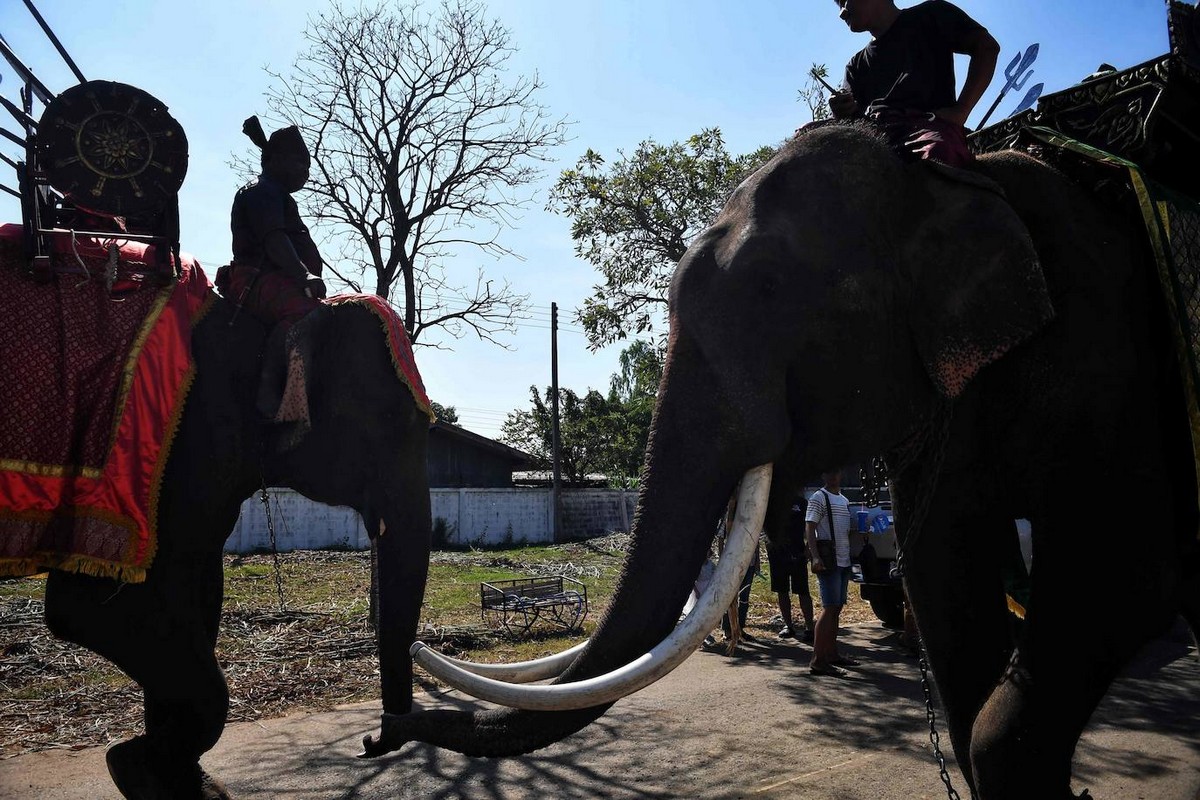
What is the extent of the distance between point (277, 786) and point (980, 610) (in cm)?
338

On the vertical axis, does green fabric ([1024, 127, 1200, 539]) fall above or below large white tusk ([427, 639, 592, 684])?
above

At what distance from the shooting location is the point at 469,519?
24.8 m

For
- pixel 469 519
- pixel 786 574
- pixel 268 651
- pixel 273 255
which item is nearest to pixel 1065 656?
pixel 273 255

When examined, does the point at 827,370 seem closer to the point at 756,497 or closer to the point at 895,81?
the point at 756,497

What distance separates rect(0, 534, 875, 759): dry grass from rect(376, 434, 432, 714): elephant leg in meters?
2.66

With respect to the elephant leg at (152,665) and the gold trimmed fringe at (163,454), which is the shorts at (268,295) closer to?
the gold trimmed fringe at (163,454)

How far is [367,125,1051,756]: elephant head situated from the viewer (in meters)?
1.96

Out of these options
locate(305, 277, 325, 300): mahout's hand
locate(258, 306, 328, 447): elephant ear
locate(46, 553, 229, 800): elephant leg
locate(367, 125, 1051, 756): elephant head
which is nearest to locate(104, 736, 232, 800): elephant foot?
locate(46, 553, 229, 800): elephant leg

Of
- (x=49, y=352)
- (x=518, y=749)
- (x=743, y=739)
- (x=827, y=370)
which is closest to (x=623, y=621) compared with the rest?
(x=518, y=749)

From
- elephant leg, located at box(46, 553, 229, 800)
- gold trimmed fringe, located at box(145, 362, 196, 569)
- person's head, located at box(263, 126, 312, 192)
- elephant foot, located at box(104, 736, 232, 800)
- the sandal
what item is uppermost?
person's head, located at box(263, 126, 312, 192)

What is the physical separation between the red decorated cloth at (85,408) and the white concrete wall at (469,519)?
17.6m

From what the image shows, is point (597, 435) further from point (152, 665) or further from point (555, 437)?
point (152, 665)

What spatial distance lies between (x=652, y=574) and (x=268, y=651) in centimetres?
695

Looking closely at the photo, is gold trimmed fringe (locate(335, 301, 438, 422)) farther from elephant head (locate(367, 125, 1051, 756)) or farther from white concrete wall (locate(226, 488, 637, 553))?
white concrete wall (locate(226, 488, 637, 553))
